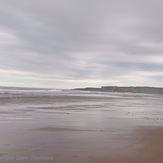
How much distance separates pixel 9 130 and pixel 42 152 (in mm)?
3214

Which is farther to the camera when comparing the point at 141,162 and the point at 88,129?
the point at 88,129

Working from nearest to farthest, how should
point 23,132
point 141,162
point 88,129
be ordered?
point 141,162, point 23,132, point 88,129

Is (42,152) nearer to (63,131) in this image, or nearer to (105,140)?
(105,140)

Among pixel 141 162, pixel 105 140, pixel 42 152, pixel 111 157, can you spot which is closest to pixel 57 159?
pixel 42 152

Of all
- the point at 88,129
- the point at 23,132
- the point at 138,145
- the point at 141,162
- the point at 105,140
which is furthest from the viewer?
the point at 88,129

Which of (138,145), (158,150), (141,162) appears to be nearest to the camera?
(141,162)

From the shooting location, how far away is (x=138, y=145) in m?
7.38

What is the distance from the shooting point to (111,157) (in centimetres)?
621

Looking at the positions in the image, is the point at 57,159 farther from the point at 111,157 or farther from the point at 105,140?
the point at 105,140

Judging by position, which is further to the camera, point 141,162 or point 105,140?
point 105,140

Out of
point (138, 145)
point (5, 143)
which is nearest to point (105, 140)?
point (138, 145)

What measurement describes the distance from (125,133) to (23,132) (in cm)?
338

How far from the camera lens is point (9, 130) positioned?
926 centimetres

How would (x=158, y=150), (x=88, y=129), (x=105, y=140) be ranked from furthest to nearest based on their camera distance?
1. (x=88, y=129)
2. (x=105, y=140)
3. (x=158, y=150)
